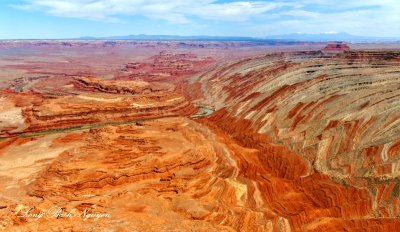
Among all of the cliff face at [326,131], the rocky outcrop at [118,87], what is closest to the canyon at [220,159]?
the cliff face at [326,131]

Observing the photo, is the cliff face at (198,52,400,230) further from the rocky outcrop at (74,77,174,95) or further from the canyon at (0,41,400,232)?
the rocky outcrop at (74,77,174,95)

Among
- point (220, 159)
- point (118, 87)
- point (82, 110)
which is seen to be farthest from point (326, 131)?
point (118, 87)

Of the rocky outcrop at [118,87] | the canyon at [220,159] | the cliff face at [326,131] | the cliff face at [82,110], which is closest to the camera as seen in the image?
the canyon at [220,159]

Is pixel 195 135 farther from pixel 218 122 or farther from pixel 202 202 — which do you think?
pixel 202 202

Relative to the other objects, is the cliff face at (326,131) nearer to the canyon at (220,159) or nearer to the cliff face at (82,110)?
the canyon at (220,159)

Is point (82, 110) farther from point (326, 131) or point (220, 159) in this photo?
point (326, 131)

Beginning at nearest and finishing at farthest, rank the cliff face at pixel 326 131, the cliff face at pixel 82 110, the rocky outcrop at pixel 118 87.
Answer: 1. the cliff face at pixel 326 131
2. the cliff face at pixel 82 110
3. the rocky outcrop at pixel 118 87

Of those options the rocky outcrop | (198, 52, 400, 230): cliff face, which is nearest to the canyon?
(198, 52, 400, 230): cliff face

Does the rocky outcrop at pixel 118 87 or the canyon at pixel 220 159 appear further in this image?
the rocky outcrop at pixel 118 87
